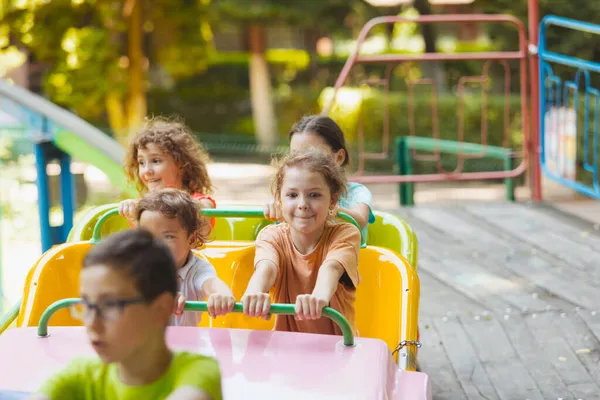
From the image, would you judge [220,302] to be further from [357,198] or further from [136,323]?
[357,198]

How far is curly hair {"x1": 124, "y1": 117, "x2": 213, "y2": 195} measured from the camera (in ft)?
10.2

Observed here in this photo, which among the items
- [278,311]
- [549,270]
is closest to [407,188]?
[549,270]

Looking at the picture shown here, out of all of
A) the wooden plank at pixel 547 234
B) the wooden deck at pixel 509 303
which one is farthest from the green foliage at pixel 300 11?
the wooden deck at pixel 509 303

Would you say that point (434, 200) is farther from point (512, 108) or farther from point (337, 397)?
point (337, 397)

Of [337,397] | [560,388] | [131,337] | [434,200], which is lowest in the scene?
[434,200]

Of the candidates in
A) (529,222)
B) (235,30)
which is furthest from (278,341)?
(235,30)

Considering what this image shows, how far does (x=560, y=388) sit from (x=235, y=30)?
16350 millimetres

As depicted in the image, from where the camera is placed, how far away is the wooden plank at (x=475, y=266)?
3891 millimetres

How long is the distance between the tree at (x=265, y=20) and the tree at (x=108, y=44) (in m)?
1.15

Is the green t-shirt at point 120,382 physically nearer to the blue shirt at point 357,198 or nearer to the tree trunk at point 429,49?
the blue shirt at point 357,198

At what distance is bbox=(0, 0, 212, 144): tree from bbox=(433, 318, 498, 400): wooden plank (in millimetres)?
9102

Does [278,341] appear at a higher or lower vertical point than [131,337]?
lower

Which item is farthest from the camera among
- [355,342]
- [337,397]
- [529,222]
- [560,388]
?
[529,222]

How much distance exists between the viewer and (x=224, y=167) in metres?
14.3
